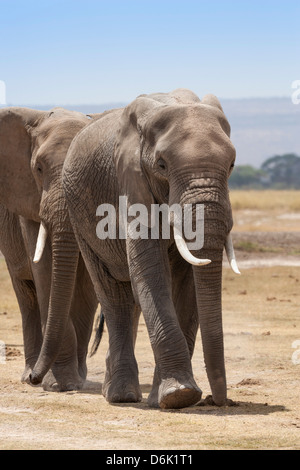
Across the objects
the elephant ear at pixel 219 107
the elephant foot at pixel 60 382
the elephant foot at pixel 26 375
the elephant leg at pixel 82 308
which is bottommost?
the elephant foot at pixel 26 375

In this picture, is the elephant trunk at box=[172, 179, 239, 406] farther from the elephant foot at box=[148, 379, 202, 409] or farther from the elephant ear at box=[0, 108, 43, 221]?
the elephant ear at box=[0, 108, 43, 221]

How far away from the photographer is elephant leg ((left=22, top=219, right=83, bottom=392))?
796 centimetres

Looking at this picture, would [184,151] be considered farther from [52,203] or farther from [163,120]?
[52,203]

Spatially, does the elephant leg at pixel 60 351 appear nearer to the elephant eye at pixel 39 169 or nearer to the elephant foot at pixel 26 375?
the elephant foot at pixel 26 375

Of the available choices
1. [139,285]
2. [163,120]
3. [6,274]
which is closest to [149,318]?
[139,285]

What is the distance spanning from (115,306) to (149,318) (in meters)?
0.96

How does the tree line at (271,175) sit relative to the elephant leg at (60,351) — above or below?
below

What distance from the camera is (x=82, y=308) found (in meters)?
8.72

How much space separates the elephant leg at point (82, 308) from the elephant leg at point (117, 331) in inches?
43.6

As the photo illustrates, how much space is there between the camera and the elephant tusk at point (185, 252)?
5996 mm

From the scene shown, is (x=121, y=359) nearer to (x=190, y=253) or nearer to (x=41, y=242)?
(x=41, y=242)

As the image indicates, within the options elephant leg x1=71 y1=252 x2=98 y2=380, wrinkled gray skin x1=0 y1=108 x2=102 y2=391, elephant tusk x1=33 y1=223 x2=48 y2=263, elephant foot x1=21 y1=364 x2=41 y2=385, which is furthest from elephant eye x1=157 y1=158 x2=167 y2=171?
elephant foot x1=21 y1=364 x2=41 y2=385

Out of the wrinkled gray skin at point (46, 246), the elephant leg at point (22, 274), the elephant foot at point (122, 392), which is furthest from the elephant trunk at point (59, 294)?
the elephant leg at point (22, 274)

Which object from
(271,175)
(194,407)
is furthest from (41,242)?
(271,175)
